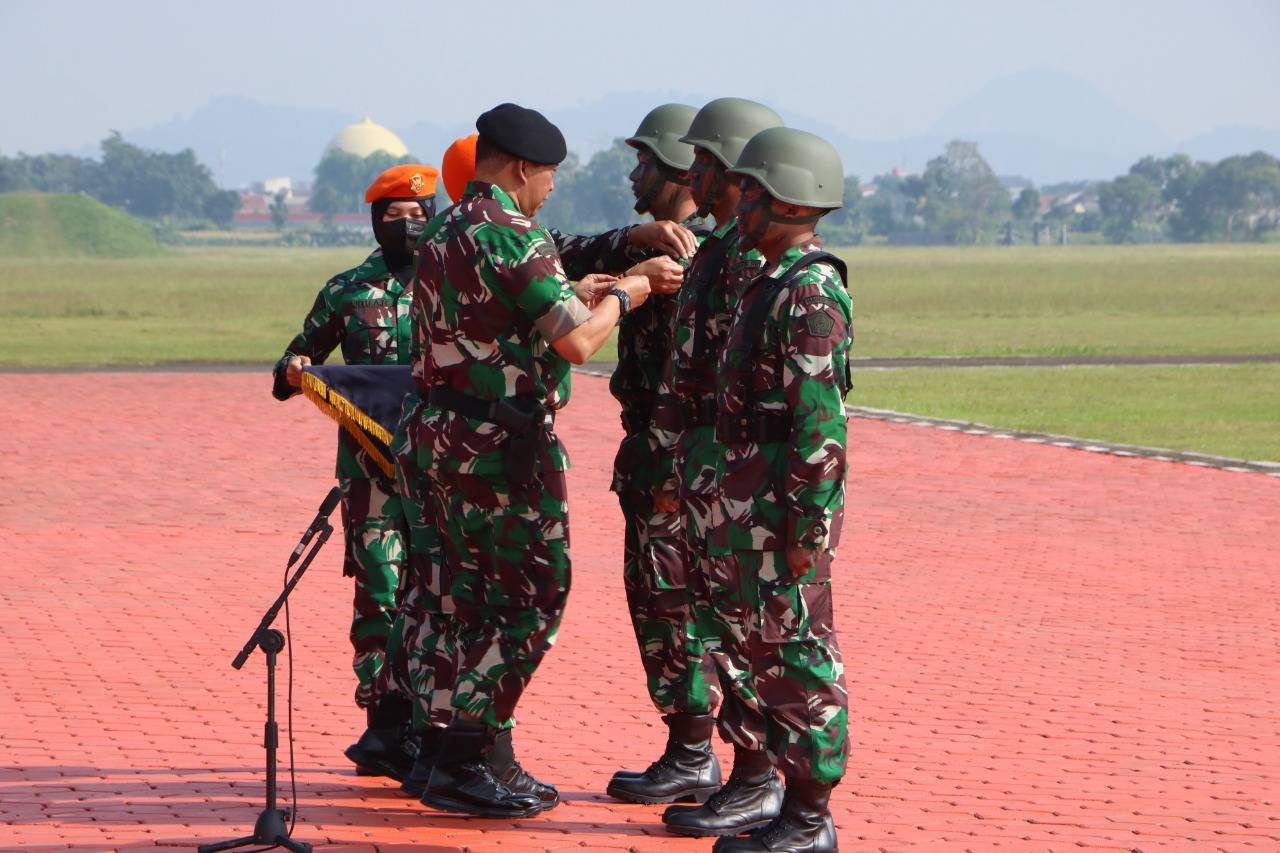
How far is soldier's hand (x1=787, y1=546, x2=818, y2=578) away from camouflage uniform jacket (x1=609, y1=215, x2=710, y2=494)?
88cm

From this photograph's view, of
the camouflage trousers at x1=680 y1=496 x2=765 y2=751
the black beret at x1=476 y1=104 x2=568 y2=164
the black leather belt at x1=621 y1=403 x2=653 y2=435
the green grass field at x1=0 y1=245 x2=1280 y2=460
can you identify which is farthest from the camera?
the green grass field at x1=0 y1=245 x2=1280 y2=460

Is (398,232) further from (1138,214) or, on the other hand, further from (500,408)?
(1138,214)

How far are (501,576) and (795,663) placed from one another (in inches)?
36.2

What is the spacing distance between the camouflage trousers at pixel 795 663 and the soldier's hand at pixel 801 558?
0.06 metres

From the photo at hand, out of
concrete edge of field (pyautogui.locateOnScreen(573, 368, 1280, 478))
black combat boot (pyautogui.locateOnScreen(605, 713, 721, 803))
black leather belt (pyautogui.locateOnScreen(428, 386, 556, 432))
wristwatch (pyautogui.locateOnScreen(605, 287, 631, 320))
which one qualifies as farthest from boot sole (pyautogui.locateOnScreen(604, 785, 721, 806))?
concrete edge of field (pyautogui.locateOnScreen(573, 368, 1280, 478))

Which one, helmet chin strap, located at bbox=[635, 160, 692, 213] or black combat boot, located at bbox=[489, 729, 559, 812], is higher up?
helmet chin strap, located at bbox=[635, 160, 692, 213]

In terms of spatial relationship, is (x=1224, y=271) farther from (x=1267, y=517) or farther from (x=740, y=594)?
(x=740, y=594)

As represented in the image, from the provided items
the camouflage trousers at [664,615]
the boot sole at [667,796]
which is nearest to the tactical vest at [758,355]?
the camouflage trousers at [664,615]

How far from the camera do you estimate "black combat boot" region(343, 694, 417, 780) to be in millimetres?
6074

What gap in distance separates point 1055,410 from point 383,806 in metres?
17.2

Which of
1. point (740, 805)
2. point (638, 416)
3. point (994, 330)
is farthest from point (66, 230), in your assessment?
point (740, 805)

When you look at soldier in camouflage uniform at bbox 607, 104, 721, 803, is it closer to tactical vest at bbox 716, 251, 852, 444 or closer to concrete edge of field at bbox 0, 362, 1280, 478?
tactical vest at bbox 716, 251, 852, 444

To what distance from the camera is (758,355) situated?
5.07 m

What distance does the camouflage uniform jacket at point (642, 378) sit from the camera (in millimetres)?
5840
